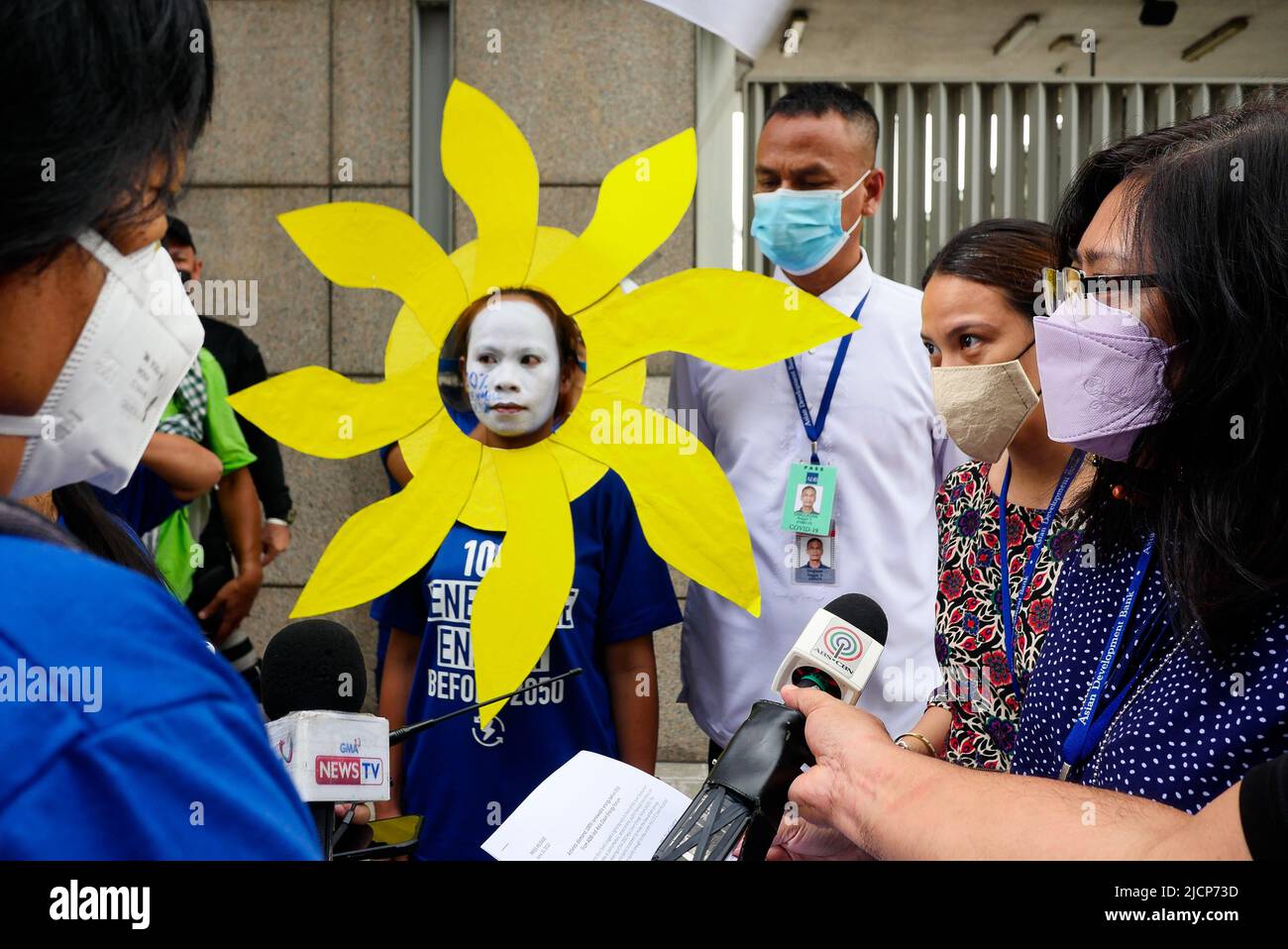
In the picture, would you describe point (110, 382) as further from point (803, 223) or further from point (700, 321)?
point (803, 223)

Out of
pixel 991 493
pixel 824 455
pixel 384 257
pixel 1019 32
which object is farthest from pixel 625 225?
pixel 1019 32

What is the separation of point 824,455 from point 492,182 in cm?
91

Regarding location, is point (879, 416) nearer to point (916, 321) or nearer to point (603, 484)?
point (916, 321)

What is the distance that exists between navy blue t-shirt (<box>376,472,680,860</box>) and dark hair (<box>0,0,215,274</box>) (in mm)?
1349

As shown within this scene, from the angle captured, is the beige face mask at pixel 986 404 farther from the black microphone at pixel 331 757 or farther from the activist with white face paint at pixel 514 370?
the black microphone at pixel 331 757

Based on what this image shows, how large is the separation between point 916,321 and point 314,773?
1.88m

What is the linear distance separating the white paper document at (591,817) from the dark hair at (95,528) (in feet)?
1.47

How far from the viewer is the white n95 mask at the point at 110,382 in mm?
872

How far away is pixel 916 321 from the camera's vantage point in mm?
2688

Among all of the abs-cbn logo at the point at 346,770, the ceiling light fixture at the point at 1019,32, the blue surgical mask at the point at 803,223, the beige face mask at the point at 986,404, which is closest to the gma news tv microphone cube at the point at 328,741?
the abs-cbn logo at the point at 346,770

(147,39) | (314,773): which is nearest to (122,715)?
(147,39)

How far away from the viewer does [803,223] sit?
2697 millimetres

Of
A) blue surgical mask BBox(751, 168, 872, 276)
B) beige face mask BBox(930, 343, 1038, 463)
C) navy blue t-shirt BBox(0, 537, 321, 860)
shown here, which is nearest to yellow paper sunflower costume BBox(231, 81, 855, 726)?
beige face mask BBox(930, 343, 1038, 463)

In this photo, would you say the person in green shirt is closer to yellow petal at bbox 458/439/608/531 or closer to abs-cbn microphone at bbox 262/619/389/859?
yellow petal at bbox 458/439/608/531
